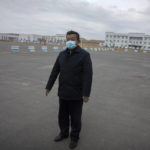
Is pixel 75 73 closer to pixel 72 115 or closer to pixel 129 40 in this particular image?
pixel 72 115

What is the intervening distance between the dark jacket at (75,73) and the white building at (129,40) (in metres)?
100

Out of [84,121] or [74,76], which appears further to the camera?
[84,121]

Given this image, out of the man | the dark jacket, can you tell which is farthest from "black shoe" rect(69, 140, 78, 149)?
the dark jacket

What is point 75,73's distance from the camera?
236 centimetres

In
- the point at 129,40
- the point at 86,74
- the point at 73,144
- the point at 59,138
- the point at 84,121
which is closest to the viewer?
the point at 86,74

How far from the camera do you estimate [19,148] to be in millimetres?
2502

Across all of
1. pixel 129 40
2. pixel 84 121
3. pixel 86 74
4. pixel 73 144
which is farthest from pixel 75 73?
pixel 129 40

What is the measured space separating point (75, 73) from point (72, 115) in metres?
0.78

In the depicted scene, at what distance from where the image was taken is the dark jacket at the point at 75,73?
7.58 ft

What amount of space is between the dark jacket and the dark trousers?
144 mm

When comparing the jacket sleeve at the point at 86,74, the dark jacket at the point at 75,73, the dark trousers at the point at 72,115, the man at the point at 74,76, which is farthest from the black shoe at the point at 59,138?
the jacket sleeve at the point at 86,74

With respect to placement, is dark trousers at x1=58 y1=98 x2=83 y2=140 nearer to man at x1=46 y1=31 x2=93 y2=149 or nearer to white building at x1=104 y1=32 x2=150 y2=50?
man at x1=46 y1=31 x2=93 y2=149

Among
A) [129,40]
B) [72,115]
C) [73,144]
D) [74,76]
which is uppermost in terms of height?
[129,40]

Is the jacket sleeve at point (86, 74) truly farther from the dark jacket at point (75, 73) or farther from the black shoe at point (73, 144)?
the black shoe at point (73, 144)
